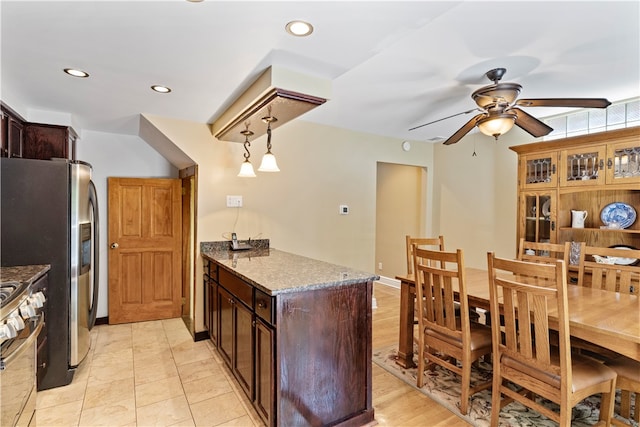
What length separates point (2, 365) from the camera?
4.51 feet

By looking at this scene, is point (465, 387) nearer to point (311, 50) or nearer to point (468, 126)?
point (468, 126)

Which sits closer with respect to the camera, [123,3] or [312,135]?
[123,3]

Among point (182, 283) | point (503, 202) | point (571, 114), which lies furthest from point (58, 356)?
point (571, 114)

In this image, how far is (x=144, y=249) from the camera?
391 centimetres

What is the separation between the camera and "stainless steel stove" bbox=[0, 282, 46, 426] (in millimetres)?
1395

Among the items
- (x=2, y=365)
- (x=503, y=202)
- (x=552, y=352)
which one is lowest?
(x=552, y=352)

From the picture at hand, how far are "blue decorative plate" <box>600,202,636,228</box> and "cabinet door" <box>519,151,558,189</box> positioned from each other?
53 centimetres

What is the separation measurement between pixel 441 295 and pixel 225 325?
64.8 inches

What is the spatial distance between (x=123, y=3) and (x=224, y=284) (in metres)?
1.88

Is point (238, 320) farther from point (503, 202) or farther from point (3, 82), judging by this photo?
point (503, 202)

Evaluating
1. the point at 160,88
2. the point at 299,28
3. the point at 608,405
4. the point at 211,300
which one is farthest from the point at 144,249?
the point at 608,405

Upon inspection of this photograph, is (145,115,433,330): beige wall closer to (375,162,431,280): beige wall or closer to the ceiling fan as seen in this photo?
(375,162,431,280): beige wall

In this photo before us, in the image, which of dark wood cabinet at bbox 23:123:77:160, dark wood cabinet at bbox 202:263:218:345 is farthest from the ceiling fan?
dark wood cabinet at bbox 23:123:77:160

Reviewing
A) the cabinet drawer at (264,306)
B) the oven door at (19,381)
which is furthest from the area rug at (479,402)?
the oven door at (19,381)
